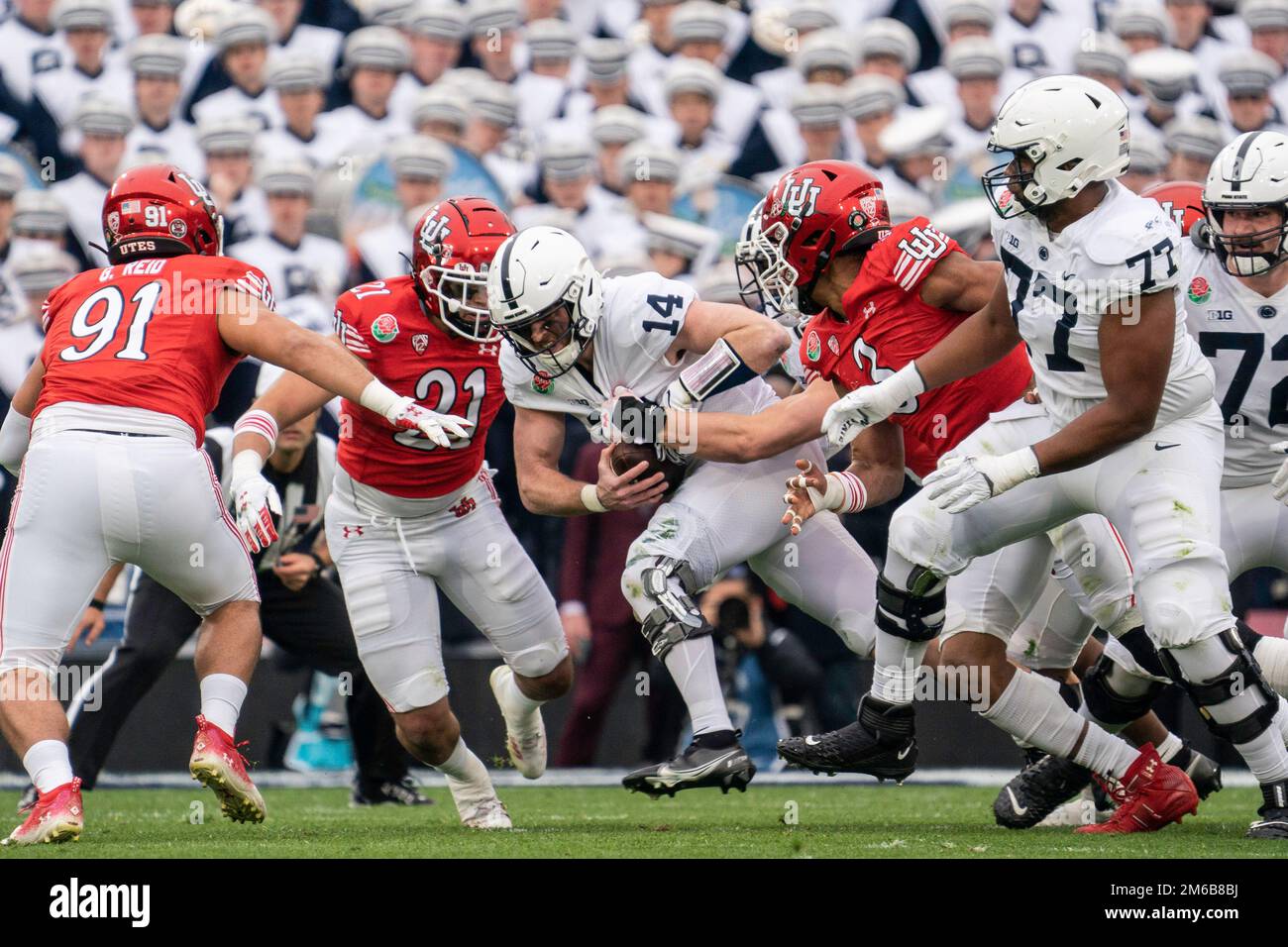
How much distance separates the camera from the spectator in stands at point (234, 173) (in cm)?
967

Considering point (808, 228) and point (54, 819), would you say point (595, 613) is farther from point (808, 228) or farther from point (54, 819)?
point (54, 819)

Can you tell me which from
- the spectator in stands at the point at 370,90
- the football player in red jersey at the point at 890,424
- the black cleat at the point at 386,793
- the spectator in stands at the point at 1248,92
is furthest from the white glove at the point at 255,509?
the spectator in stands at the point at 1248,92

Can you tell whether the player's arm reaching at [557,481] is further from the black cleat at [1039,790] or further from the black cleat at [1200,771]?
the black cleat at [1200,771]

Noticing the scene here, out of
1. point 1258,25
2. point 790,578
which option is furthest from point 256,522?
point 1258,25

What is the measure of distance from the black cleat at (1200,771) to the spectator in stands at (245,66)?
20.1 feet

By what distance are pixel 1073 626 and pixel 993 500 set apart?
3.41ft

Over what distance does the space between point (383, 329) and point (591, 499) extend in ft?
2.94

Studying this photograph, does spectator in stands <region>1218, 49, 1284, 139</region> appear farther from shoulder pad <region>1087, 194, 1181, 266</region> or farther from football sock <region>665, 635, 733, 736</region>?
football sock <region>665, 635, 733, 736</region>

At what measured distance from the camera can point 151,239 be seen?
18.9 ft

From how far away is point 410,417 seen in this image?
541cm

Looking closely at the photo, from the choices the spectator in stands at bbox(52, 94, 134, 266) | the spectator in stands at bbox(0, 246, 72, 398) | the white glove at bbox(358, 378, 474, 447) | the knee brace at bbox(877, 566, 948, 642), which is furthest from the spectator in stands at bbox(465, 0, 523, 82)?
the knee brace at bbox(877, 566, 948, 642)

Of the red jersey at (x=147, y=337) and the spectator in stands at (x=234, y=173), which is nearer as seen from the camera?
the red jersey at (x=147, y=337)

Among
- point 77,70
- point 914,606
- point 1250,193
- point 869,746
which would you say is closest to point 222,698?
point 869,746
